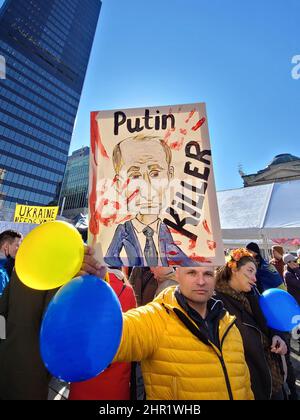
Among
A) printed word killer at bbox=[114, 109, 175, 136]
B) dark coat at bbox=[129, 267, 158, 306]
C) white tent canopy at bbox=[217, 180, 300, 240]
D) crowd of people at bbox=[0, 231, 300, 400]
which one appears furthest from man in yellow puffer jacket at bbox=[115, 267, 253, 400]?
white tent canopy at bbox=[217, 180, 300, 240]

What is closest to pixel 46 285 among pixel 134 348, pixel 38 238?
pixel 38 238

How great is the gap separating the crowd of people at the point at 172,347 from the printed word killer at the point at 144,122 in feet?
2.70

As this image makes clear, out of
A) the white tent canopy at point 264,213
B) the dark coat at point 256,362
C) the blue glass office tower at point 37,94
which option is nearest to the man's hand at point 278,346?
the dark coat at point 256,362

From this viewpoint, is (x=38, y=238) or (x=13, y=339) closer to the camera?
(x=38, y=238)

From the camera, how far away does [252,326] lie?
180 centimetres

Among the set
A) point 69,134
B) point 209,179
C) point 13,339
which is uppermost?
point 69,134

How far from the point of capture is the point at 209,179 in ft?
4.36

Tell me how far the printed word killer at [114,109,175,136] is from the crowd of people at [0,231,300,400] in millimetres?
823

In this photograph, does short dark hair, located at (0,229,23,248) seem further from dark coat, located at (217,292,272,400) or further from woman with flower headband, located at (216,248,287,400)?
dark coat, located at (217,292,272,400)

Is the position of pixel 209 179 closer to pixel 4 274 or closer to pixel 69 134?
pixel 4 274

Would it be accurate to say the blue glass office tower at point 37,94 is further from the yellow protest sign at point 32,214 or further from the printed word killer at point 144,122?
the printed word killer at point 144,122

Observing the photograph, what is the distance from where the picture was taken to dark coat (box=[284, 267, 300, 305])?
4.23m

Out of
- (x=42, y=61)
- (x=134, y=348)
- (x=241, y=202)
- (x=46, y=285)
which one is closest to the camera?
(x=46, y=285)

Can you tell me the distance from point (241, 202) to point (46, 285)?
7025 mm
